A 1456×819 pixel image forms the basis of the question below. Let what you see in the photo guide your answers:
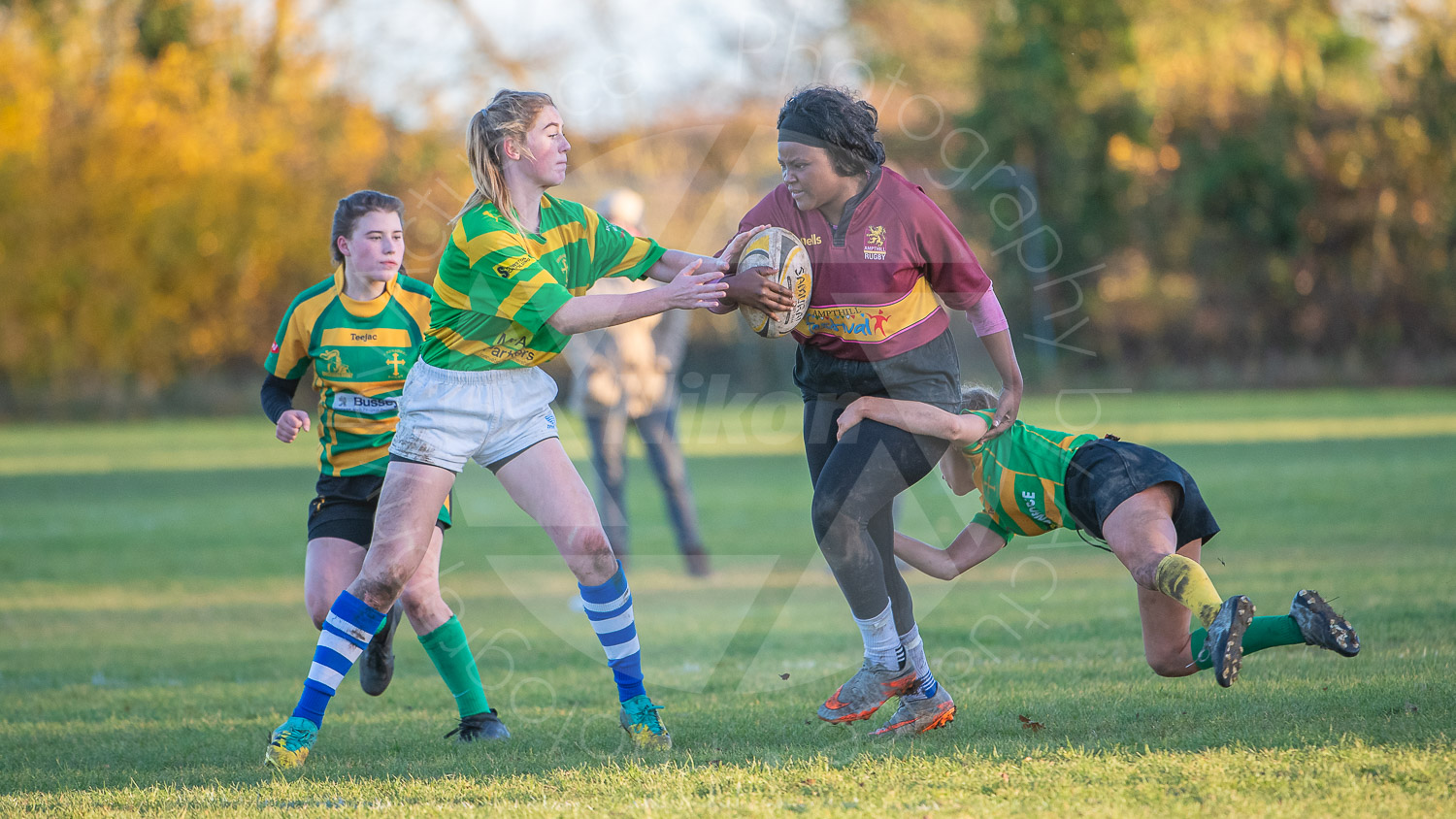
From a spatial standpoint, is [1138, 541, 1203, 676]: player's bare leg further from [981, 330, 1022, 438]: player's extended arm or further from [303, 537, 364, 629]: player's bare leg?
[303, 537, 364, 629]: player's bare leg

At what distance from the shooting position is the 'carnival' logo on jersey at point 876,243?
3.99 metres

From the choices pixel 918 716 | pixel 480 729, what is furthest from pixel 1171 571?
pixel 480 729

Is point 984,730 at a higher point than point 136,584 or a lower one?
higher

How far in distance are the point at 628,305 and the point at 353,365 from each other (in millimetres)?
1420

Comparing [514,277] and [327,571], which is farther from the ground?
[514,277]

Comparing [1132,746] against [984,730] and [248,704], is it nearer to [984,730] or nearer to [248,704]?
[984,730]

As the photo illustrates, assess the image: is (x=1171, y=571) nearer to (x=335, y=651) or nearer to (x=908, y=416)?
(x=908, y=416)

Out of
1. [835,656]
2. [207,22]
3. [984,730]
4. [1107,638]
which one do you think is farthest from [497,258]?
[207,22]

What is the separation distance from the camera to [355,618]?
13.4ft

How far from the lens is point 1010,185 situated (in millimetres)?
29172

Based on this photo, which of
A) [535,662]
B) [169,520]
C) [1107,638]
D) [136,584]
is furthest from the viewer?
[169,520]

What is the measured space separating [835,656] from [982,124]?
24765 mm

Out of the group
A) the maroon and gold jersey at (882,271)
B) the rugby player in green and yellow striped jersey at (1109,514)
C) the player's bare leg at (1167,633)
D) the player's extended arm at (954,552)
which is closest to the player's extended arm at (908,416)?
the rugby player in green and yellow striped jersey at (1109,514)

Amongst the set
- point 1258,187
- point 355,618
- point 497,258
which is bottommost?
point 355,618
